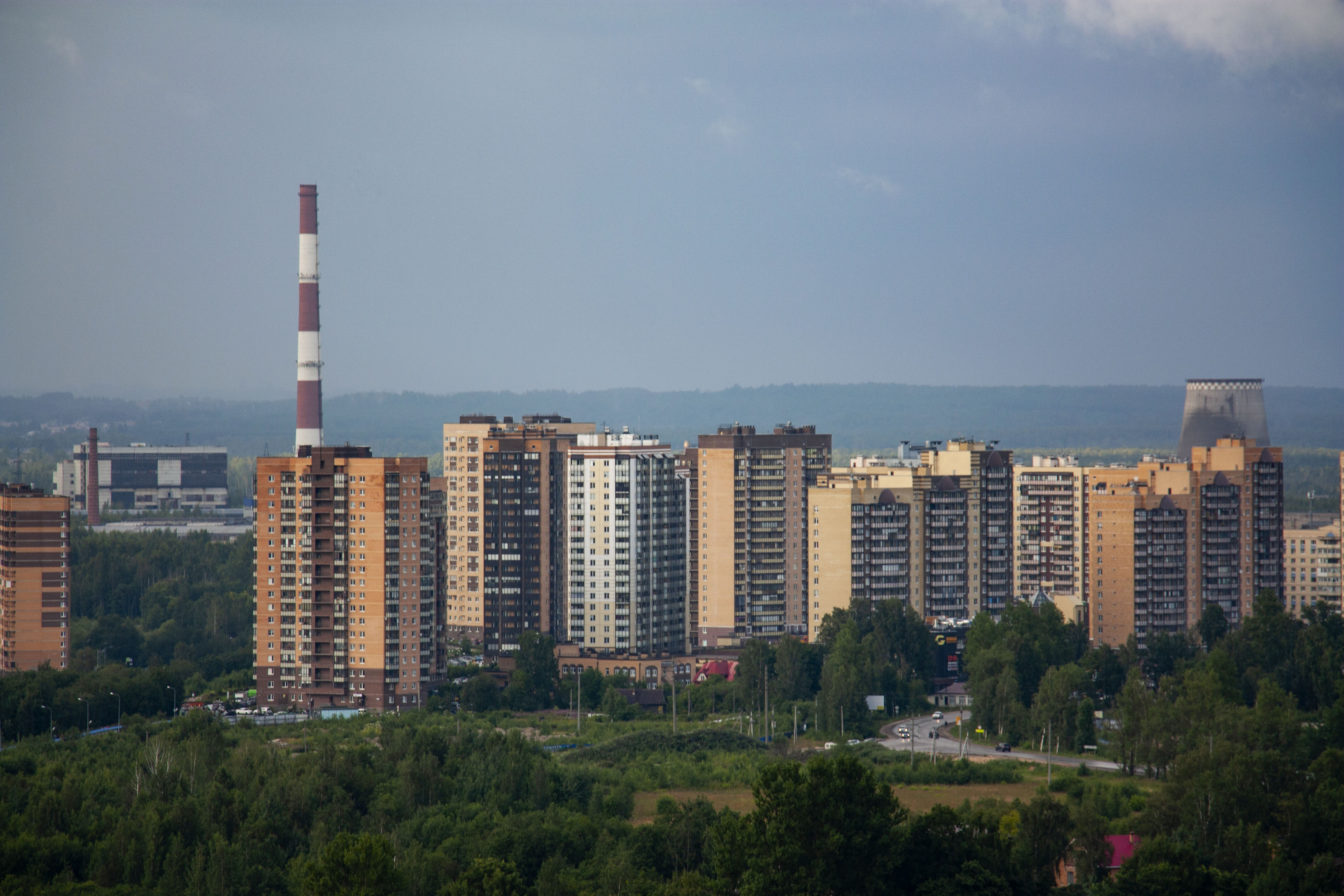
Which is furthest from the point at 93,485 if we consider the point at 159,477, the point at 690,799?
the point at 690,799

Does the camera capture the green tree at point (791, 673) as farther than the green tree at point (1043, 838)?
Yes

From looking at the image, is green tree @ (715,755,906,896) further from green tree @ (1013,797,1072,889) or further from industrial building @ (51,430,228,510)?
industrial building @ (51,430,228,510)

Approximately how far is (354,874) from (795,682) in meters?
25.6

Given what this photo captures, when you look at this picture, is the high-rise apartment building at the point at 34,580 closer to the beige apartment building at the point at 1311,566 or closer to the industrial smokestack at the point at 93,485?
the beige apartment building at the point at 1311,566

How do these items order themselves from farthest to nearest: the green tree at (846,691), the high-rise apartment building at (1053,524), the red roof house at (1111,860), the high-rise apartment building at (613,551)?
the high-rise apartment building at (1053,524) → the high-rise apartment building at (613,551) → the green tree at (846,691) → the red roof house at (1111,860)

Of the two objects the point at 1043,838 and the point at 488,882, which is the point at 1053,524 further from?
the point at 488,882

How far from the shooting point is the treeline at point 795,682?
167ft

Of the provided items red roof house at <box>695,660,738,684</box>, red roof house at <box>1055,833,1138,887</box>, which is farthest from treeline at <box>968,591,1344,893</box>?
red roof house at <box>695,660,738,684</box>

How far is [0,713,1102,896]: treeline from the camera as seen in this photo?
3080 centimetres

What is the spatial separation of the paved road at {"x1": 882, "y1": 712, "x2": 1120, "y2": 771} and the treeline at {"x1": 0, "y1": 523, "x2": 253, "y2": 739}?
19.5 metres

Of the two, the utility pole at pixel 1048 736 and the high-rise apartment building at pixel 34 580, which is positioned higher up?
the high-rise apartment building at pixel 34 580

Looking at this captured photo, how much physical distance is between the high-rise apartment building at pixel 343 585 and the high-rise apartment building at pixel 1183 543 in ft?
73.1

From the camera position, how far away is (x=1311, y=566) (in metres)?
70.1

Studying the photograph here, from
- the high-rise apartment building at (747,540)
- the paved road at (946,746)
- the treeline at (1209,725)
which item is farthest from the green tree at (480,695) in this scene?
the treeline at (1209,725)
